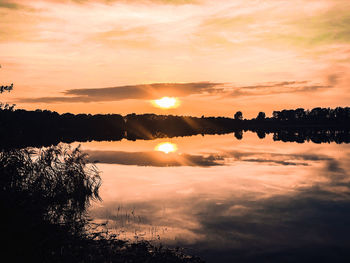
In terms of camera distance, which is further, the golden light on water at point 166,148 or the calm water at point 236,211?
the golden light on water at point 166,148

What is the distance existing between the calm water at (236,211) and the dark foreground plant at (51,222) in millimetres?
1923

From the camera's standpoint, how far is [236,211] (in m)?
26.9

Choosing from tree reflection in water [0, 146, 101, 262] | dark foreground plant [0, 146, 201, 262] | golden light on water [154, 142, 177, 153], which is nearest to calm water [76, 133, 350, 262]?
dark foreground plant [0, 146, 201, 262]

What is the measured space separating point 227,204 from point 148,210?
23.0 feet

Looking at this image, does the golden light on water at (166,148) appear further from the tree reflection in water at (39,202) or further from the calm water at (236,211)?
the tree reflection in water at (39,202)

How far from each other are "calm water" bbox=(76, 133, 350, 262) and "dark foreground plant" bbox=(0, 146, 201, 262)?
1.92m

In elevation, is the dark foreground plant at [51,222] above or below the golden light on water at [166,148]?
below

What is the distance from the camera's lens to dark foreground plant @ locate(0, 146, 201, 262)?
1530cm

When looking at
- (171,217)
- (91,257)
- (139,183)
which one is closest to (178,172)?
(139,183)

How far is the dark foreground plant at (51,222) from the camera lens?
1530 cm

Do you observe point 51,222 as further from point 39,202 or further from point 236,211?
point 236,211

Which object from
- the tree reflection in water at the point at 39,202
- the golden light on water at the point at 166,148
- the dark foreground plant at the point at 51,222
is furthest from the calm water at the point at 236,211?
the golden light on water at the point at 166,148

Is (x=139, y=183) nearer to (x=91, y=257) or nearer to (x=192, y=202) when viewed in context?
(x=192, y=202)

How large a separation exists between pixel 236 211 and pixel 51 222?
46.3ft
